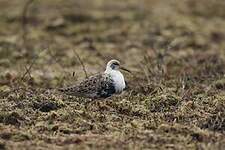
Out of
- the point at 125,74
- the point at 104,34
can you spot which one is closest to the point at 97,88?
the point at 125,74

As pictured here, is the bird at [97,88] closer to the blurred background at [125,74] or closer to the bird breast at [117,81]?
the bird breast at [117,81]

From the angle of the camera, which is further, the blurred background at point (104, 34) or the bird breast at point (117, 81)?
the blurred background at point (104, 34)

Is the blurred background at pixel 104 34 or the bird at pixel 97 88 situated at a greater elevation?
the blurred background at pixel 104 34

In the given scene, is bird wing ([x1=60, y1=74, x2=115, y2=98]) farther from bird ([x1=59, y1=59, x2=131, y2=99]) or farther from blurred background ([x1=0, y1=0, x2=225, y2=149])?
blurred background ([x1=0, y1=0, x2=225, y2=149])

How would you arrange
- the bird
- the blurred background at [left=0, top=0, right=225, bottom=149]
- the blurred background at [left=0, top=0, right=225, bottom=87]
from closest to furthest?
the blurred background at [left=0, top=0, right=225, bottom=149], the bird, the blurred background at [left=0, top=0, right=225, bottom=87]

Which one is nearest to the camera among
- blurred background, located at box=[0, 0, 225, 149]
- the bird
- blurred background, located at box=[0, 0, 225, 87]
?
blurred background, located at box=[0, 0, 225, 149]

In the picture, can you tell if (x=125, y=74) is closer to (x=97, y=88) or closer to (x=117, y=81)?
(x=117, y=81)

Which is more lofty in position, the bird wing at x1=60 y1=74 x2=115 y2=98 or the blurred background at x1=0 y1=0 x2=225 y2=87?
the blurred background at x1=0 y1=0 x2=225 y2=87

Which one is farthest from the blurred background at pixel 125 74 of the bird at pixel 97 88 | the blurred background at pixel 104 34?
the bird at pixel 97 88

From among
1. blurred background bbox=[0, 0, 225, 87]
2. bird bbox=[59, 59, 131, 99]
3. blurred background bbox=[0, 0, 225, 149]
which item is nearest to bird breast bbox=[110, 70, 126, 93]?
bird bbox=[59, 59, 131, 99]

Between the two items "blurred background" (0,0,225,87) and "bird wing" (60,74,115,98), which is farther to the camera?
"blurred background" (0,0,225,87)

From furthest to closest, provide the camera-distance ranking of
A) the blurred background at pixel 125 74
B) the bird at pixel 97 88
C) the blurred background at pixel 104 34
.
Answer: the blurred background at pixel 104 34 → the bird at pixel 97 88 → the blurred background at pixel 125 74

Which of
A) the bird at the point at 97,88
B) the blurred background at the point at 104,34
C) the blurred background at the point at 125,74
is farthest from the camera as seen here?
the blurred background at the point at 104,34

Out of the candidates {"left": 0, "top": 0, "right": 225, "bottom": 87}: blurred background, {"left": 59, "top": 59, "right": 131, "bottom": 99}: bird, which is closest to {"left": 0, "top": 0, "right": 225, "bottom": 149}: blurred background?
{"left": 0, "top": 0, "right": 225, "bottom": 87}: blurred background
